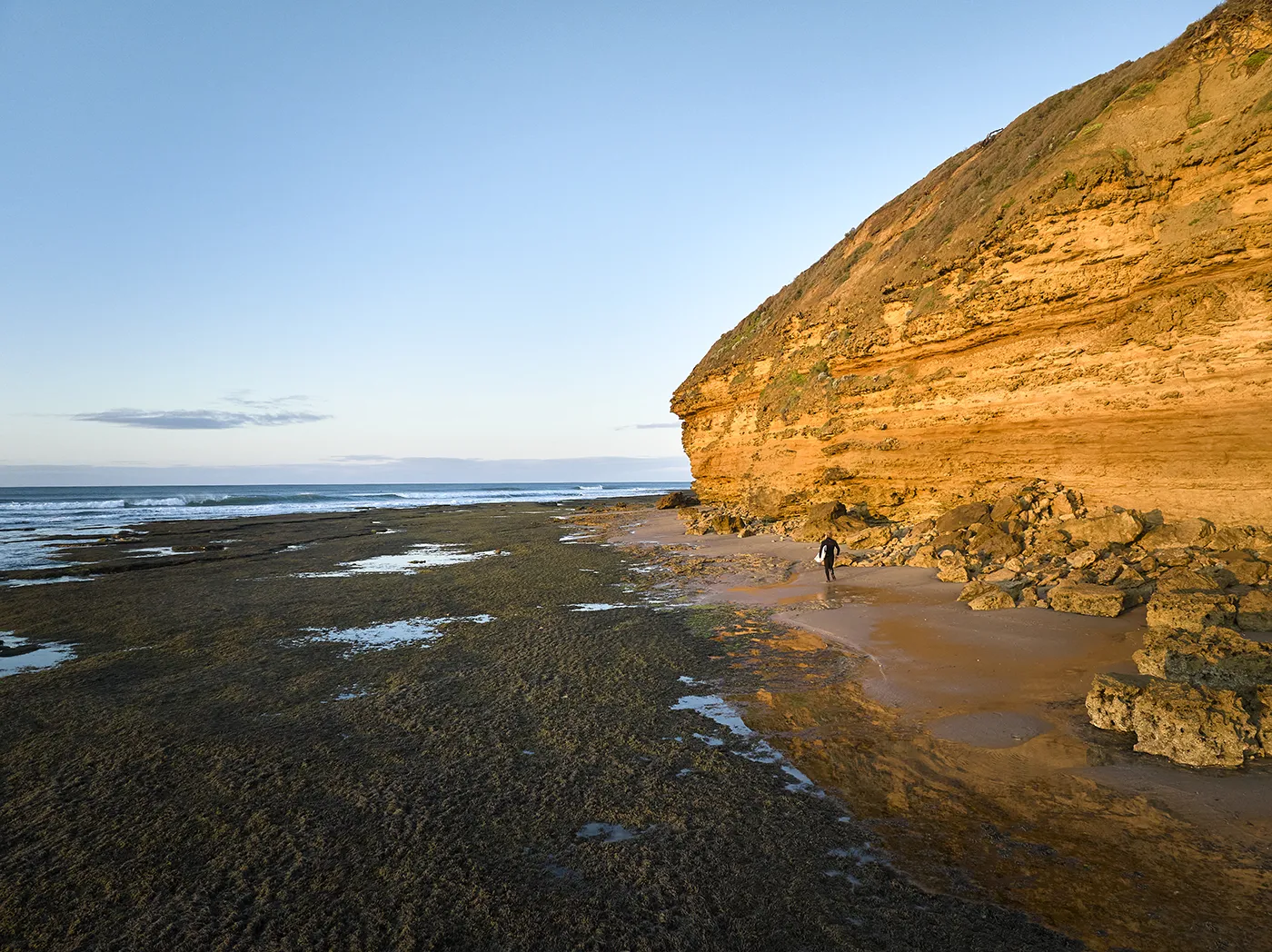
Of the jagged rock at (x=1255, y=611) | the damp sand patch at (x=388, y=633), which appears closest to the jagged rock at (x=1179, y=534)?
the jagged rock at (x=1255, y=611)

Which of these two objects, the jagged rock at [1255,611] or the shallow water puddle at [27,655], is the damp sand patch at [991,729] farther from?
the shallow water puddle at [27,655]

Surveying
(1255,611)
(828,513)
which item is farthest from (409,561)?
(1255,611)

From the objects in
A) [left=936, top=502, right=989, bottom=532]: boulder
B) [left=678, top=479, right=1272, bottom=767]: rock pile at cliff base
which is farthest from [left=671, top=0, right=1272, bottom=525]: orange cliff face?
[left=936, top=502, right=989, bottom=532]: boulder

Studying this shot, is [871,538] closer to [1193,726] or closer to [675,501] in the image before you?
[1193,726]

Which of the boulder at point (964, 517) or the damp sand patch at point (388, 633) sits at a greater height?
the boulder at point (964, 517)

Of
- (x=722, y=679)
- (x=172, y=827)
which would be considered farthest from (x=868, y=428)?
(x=172, y=827)

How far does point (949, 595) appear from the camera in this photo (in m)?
13.0

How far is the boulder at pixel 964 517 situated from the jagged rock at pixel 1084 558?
315 cm

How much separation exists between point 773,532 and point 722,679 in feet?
52.2

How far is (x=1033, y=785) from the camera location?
6.14 meters

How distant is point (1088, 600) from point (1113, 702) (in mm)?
4125

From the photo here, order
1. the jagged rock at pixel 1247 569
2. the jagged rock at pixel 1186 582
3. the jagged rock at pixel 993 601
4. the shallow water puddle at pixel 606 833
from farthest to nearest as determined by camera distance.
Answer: the jagged rock at pixel 993 601
the jagged rock at pixel 1247 569
the jagged rock at pixel 1186 582
the shallow water puddle at pixel 606 833

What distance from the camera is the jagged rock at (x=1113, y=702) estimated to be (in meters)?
6.89

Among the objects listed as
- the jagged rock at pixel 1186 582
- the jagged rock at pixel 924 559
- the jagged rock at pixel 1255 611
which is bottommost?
the jagged rock at pixel 924 559
